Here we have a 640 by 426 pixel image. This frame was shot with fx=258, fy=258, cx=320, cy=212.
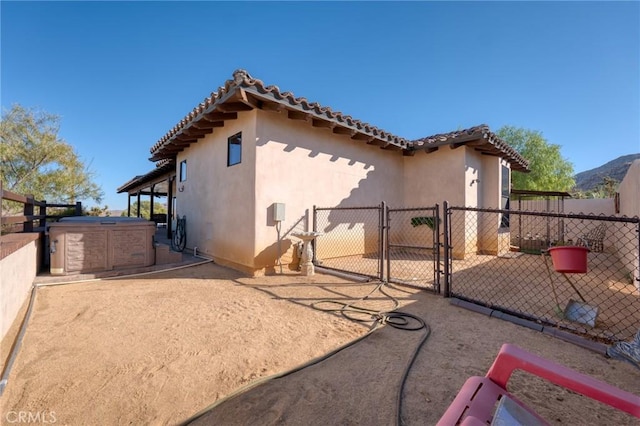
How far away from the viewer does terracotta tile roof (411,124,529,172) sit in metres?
7.13

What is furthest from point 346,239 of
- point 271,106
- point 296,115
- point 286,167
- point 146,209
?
point 146,209

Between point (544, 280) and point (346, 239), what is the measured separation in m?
4.48

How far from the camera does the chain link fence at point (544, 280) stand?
311 centimetres

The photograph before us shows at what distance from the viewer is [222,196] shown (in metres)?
6.80

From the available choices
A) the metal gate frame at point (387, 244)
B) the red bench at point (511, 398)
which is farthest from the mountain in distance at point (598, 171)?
the red bench at point (511, 398)

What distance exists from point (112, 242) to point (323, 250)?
4830 millimetres

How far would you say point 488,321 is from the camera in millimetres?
3211

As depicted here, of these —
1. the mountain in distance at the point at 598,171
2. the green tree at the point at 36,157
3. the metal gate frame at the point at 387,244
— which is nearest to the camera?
the metal gate frame at the point at 387,244

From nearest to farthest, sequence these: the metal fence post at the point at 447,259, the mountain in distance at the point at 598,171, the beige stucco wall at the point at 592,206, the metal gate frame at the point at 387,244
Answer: the metal fence post at the point at 447,259
the metal gate frame at the point at 387,244
the beige stucco wall at the point at 592,206
the mountain in distance at the point at 598,171

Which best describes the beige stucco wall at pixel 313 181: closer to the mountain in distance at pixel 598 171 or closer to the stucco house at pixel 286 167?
the stucco house at pixel 286 167

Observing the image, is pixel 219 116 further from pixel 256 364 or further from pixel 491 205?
pixel 491 205

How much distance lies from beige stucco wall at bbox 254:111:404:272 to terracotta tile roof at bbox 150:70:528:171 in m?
0.37

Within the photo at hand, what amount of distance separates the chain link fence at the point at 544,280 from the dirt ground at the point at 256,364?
759 mm

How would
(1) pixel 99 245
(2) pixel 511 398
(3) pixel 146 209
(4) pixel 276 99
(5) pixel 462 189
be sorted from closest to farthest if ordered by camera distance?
(2) pixel 511 398, (4) pixel 276 99, (1) pixel 99 245, (5) pixel 462 189, (3) pixel 146 209
